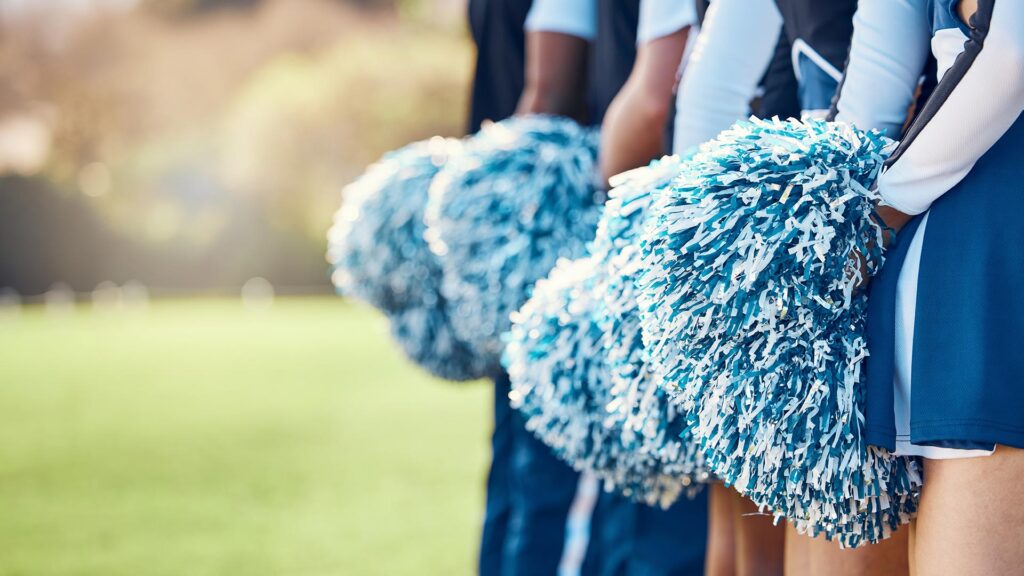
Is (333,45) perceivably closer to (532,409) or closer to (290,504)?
(290,504)

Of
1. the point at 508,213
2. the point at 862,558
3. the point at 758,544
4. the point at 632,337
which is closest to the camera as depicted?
the point at 862,558

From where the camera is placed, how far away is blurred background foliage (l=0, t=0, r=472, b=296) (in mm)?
21672

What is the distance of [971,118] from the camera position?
3.73 feet

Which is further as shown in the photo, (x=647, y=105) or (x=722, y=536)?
(x=647, y=105)

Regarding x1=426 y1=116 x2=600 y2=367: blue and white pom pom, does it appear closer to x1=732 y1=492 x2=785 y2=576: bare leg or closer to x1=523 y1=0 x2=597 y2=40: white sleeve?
x1=523 y1=0 x2=597 y2=40: white sleeve

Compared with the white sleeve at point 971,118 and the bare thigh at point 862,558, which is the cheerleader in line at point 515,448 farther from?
the white sleeve at point 971,118

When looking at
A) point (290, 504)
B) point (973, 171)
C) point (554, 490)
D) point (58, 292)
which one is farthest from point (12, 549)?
point (58, 292)

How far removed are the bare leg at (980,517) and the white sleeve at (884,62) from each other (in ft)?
1.35

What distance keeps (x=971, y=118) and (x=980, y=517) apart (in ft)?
1.25

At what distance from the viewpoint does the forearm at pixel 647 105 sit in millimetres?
1812

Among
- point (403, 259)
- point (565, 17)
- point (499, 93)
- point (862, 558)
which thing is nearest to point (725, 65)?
point (862, 558)

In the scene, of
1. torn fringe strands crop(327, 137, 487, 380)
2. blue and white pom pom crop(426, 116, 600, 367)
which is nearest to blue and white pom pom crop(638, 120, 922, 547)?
blue and white pom pom crop(426, 116, 600, 367)

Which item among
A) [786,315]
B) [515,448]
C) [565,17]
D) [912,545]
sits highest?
[565,17]

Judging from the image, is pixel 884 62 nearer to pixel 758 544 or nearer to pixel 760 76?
pixel 760 76
